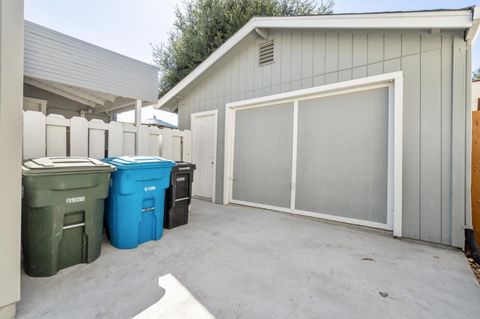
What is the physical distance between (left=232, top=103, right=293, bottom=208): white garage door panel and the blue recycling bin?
2.47m

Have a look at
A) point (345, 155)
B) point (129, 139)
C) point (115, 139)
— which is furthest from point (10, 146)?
point (345, 155)

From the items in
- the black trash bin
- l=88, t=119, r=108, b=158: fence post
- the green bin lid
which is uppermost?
l=88, t=119, r=108, b=158: fence post

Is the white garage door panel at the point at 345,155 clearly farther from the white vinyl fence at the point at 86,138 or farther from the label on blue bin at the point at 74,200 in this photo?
the label on blue bin at the point at 74,200

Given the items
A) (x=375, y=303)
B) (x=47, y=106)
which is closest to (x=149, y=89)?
(x=47, y=106)

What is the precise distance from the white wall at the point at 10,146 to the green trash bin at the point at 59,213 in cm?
44

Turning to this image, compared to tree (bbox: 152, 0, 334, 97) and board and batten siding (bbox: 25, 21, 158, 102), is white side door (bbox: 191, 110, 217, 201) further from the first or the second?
tree (bbox: 152, 0, 334, 97)

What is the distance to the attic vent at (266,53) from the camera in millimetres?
4841

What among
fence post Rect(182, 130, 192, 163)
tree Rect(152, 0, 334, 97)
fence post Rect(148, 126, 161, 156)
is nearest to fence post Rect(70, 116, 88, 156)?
fence post Rect(148, 126, 161, 156)

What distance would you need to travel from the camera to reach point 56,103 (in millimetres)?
6816

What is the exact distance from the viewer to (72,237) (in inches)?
88.4

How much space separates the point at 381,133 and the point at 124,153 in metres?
4.48

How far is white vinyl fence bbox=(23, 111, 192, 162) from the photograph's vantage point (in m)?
3.17

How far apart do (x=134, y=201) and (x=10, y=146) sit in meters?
1.36

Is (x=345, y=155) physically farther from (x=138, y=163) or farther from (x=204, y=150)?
(x=204, y=150)
